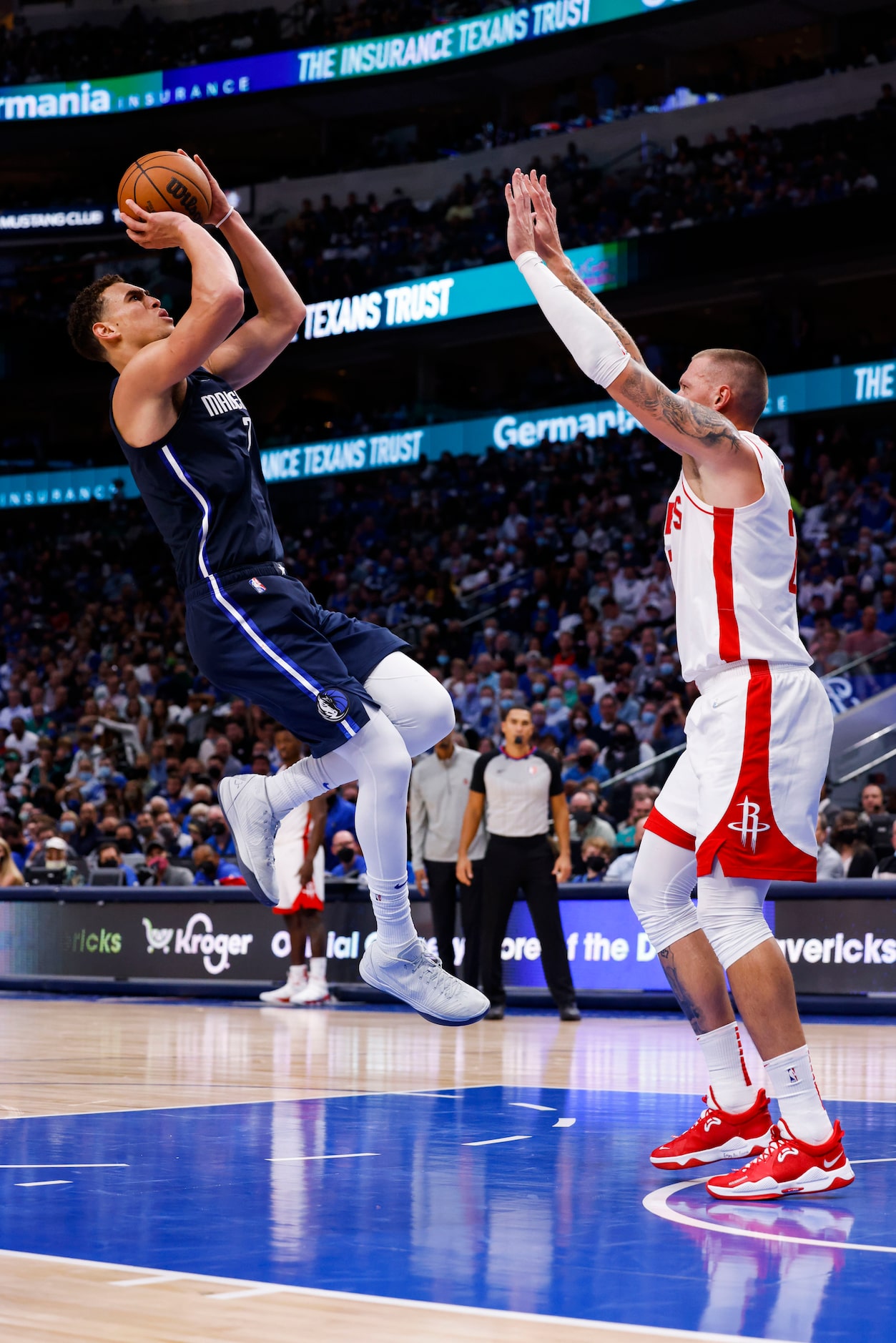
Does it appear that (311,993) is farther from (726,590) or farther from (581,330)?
(581,330)

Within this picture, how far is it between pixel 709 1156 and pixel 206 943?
35.1ft

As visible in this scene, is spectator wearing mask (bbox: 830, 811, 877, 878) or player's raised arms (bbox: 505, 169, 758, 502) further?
spectator wearing mask (bbox: 830, 811, 877, 878)

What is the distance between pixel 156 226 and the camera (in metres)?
5.10

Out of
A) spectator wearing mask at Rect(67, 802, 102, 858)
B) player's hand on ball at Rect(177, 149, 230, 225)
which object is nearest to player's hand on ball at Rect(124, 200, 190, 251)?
player's hand on ball at Rect(177, 149, 230, 225)

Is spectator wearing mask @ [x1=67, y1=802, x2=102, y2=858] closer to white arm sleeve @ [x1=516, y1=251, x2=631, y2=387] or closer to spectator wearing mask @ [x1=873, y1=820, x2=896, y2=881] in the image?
spectator wearing mask @ [x1=873, y1=820, x2=896, y2=881]

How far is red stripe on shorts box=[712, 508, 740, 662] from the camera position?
5184mm

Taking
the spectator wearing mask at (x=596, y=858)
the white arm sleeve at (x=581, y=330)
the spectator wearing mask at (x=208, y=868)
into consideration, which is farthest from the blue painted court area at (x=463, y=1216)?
the spectator wearing mask at (x=208, y=868)

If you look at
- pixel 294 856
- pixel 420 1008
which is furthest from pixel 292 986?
pixel 420 1008

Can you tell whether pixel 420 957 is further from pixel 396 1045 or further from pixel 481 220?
pixel 481 220

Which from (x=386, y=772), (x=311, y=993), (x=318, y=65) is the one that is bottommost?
(x=311, y=993)

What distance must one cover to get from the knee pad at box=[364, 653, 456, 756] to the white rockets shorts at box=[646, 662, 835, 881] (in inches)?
34.3

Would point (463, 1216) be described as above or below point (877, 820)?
below

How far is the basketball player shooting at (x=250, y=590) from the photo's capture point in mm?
5141

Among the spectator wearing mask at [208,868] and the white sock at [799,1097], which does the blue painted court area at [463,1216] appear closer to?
the white sock at [799,1097]
